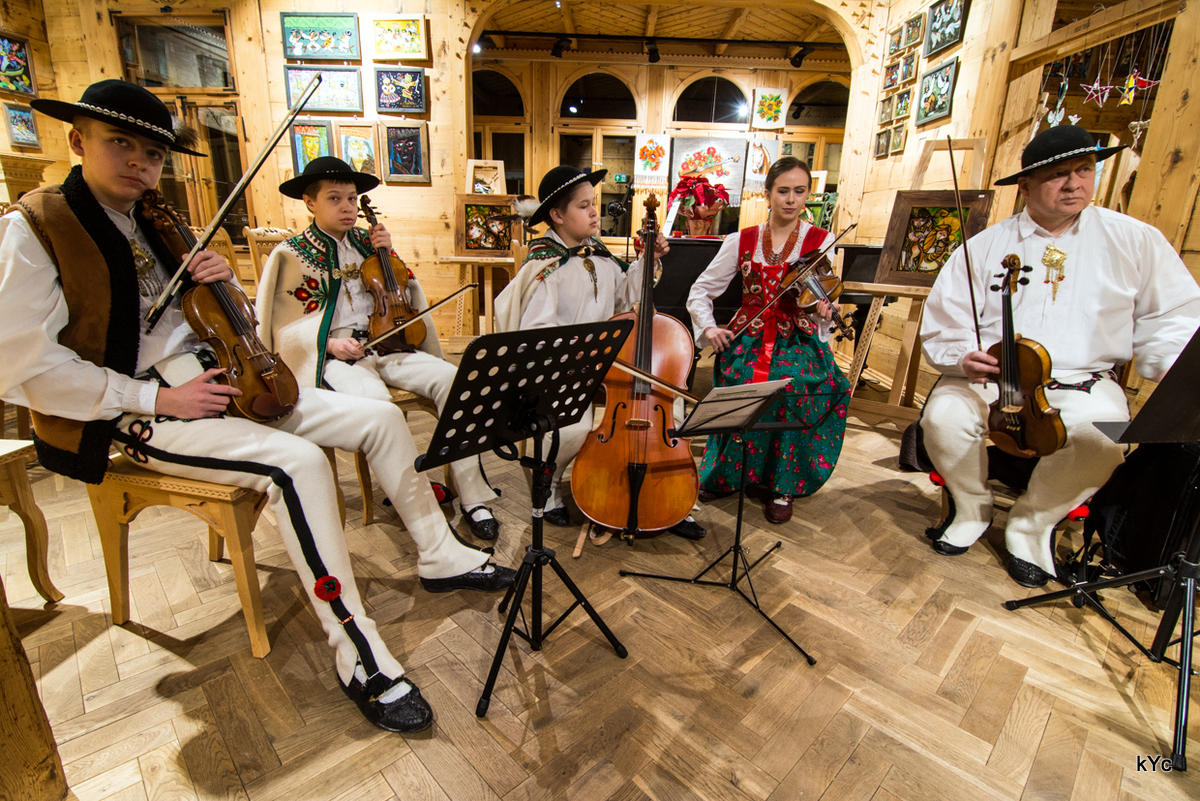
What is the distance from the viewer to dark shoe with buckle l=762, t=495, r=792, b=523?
259cm

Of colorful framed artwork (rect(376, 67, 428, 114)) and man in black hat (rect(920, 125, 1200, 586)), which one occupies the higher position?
colorful framed artwork (rect(376, 67, 428, 114))

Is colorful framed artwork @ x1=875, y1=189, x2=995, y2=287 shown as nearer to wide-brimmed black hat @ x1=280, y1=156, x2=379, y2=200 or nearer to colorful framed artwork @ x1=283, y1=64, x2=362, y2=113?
wide-brimmed black hat @ x1=280, y1=156, x2=379, y2=200

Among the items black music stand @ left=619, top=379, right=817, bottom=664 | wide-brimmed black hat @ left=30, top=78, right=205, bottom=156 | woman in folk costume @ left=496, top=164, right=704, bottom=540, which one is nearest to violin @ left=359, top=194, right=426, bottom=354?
woman in folk costume @ left=496, top=164, right=704, bottom=540

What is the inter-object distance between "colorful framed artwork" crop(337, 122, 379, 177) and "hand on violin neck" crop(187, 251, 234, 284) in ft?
13.5

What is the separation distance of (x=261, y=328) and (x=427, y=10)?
14.0 ft

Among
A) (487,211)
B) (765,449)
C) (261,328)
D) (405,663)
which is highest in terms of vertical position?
(487,211)

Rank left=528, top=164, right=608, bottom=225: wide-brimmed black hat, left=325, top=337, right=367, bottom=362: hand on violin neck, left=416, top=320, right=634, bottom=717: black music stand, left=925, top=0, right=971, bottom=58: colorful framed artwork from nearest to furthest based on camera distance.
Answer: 1. left=416, top=320, right=634, bottom=717: black music stand
2. left=325, top=337, right=367, bottom=362: hand on violin neck
3. left=528, top=164, right=608, bottom=225: wide-brimmed black hat
4. left=925, top=0, right=971, bottom=58: colorful framed artwork

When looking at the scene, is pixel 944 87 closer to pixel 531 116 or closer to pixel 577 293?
pixel 577 293

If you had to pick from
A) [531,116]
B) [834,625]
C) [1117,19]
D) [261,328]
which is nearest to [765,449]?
[834,625]

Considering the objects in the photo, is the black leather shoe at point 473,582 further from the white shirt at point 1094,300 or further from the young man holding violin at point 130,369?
the white shirt at point 1094,300

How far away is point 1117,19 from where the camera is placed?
2.91 meters

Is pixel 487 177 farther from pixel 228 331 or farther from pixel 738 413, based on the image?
pixel 738 413

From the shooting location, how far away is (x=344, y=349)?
221 centimetres

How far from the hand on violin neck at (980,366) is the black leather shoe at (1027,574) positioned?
0.75 metres
